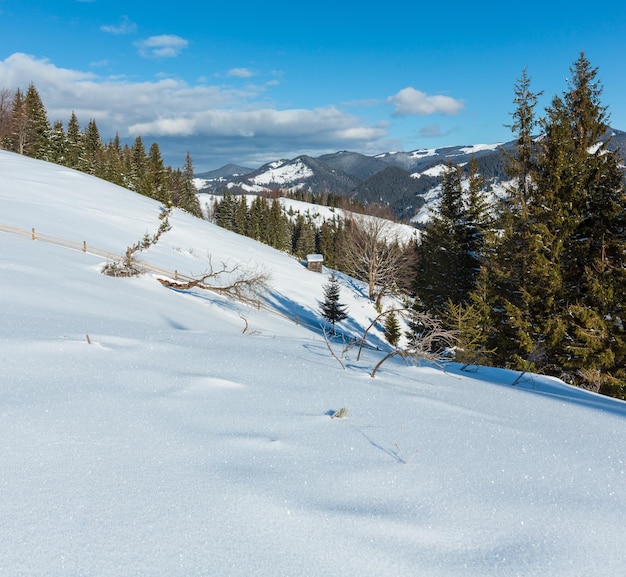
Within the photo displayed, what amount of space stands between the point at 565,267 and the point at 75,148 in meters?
69.7

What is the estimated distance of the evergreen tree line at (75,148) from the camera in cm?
6025

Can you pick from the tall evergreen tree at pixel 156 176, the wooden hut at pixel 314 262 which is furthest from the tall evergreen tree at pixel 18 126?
the wooden hut at pixel 314 262

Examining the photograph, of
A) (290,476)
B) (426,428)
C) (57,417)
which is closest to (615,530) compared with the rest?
(426,428)

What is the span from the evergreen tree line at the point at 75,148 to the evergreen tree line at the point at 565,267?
47.0m

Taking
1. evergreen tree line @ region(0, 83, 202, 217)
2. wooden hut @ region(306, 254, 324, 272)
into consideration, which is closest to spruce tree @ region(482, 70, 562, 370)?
wooden hut @ region(306, 254, 324, 272)

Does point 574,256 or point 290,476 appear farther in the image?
point 574,256

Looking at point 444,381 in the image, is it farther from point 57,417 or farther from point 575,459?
point 57,417

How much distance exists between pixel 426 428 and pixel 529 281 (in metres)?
14.4

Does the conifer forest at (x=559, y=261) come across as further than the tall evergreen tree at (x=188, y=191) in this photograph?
No

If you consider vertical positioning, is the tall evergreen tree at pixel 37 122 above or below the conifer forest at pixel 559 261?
above

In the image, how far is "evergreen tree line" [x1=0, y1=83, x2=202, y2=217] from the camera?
6025 centimetres

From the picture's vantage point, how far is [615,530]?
260 cm

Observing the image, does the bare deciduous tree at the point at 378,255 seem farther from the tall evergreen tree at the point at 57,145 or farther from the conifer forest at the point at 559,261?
the tall evergreen tree at the point at 57,145

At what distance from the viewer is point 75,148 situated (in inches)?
2510
